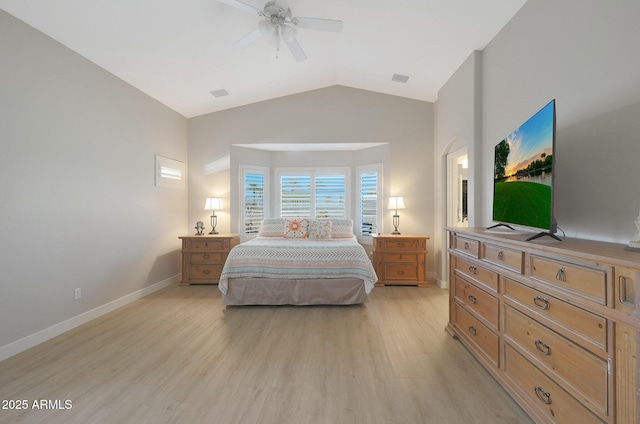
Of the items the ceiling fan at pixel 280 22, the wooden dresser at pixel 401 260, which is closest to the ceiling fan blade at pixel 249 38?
the ceiling fan at pixel 280 22

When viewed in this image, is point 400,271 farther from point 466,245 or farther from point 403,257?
point 466,245

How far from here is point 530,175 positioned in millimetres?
1810

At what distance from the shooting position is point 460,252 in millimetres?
2557

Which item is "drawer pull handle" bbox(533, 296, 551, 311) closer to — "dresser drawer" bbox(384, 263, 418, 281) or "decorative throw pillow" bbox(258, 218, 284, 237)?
"dresser drawer" bbox(384, 263, 418, 281)

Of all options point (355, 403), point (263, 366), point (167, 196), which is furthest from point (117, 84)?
point (355, 403)

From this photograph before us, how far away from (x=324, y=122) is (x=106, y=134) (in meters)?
3.23

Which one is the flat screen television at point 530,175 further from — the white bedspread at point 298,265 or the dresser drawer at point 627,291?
the white bedspread at point 298,265

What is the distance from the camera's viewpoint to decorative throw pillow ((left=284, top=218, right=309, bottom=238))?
4719mm

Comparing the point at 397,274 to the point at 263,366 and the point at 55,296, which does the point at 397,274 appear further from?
the point at 55,296

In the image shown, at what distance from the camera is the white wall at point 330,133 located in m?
4.93

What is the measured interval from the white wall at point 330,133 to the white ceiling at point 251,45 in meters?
0.43

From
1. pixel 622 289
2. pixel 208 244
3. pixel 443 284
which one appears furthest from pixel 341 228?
pixel 622 289

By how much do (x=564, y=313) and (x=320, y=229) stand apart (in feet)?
Answer: 11.6

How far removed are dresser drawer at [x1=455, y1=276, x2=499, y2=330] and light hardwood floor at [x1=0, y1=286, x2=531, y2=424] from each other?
Answer: 1.40 feet
